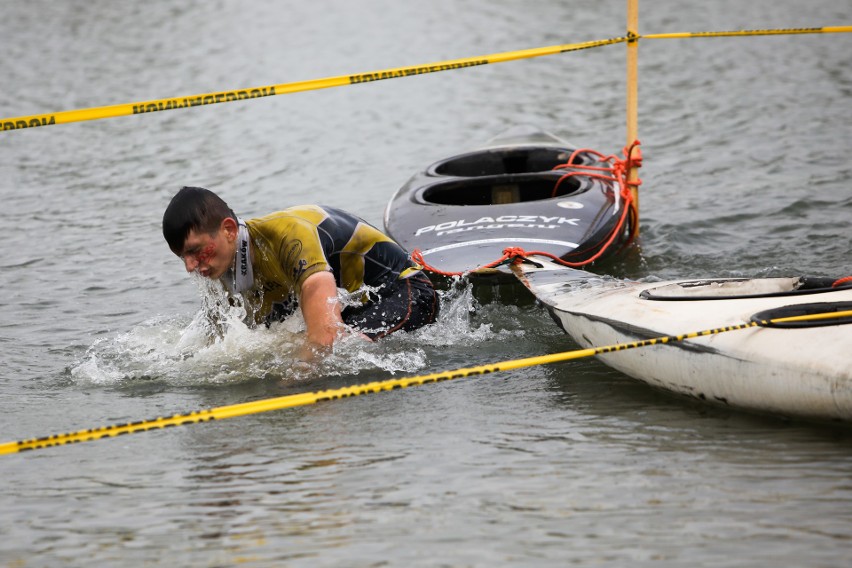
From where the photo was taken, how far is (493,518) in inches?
146

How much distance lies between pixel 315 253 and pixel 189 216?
578 millimetres

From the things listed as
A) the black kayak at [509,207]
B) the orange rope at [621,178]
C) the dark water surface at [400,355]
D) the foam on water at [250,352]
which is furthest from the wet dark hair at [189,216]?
the orange rope at [621,178]

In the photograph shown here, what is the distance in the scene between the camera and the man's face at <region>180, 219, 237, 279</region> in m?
4.60

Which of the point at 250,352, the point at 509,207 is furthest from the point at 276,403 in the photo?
the point at 509,207

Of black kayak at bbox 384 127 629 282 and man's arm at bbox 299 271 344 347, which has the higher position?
black kayak at bbox 384 127 629 282

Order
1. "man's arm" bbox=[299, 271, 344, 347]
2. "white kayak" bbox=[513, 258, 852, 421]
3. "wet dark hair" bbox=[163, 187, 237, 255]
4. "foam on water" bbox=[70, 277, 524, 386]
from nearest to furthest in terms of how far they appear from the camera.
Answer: "white kayak" bbox=[513, 258, 852, 421] < "wet dark hair" bbox=[163, 187, 237, 255] < "man's arm" bbox=[299, 271, 344, 347] < "foam on water" bbox=[70, 277, 524, 386]

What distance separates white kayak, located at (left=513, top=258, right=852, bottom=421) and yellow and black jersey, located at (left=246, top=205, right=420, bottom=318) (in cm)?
82

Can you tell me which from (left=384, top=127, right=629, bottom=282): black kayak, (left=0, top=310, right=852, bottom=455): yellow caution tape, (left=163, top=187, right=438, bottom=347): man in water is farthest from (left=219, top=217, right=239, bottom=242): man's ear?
(left=384, top=127, right=629, bottom=282): black kayak

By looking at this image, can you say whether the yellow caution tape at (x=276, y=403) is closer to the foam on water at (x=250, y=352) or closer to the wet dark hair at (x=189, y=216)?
the wet dark hair at (x=189, y=216)

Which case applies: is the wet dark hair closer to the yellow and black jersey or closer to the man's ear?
the man's ear

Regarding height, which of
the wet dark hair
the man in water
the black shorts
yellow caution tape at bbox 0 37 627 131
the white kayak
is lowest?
the white kayak

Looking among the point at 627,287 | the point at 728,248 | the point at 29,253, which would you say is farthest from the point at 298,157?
the point at 627,287

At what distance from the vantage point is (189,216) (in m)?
4.54

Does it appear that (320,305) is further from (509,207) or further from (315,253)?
(509,207)
